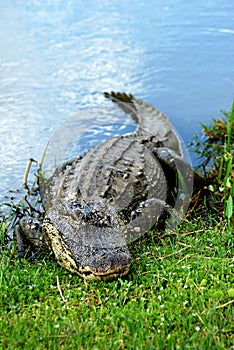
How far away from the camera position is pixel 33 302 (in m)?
3.21

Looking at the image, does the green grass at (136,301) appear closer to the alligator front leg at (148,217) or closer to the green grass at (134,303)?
the green grass at (134,303)

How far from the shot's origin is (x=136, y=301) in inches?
124

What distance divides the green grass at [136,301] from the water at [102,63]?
2.13 metres

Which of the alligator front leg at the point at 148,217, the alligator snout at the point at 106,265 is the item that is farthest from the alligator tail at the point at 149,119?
the alligator snout at the point at 106,265

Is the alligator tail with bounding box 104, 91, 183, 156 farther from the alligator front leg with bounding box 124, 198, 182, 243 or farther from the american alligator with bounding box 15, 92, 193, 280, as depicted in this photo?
the alligator front leg with bounding box 124, 198, 182, 243

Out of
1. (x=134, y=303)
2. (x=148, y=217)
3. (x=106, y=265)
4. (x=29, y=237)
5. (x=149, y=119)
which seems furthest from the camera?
(x=149, y=119)

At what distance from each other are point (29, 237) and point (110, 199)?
2.40ft

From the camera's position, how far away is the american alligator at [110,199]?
11.2ft

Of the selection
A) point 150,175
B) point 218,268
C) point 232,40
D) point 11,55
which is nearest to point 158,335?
point 218,268

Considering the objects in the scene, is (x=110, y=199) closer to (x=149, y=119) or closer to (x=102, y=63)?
(x=149, y=119)

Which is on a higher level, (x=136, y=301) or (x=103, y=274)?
(x=103, y=274)

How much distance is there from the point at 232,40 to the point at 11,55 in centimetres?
382

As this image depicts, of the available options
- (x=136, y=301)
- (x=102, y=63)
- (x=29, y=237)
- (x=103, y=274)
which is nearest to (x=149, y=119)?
(x=102, y=63)

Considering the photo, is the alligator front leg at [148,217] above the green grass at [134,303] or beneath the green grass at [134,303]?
beneath
